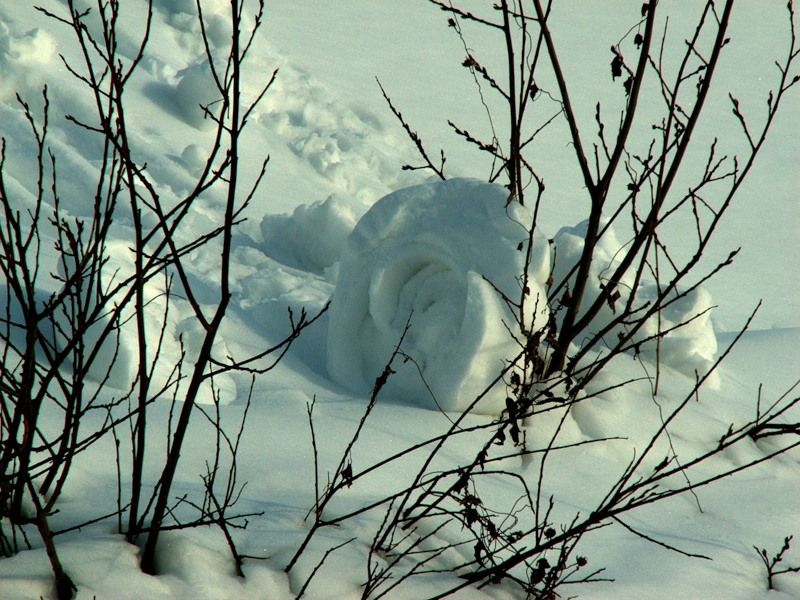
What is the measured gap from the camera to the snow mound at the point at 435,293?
3.27 metres

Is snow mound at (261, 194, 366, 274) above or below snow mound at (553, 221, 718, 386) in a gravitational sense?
above

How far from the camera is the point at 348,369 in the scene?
365 cm

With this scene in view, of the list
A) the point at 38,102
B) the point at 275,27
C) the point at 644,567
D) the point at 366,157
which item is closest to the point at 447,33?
the point at 275,27

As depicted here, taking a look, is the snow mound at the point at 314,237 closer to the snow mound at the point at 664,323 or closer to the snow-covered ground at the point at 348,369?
the snow-covered ground at the point at 348,369

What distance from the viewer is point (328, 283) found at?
5.06 metres

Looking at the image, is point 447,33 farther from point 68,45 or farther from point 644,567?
point 644,567

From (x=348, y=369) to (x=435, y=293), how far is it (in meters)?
0.51

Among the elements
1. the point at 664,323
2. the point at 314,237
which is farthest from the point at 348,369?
the point at 314,237

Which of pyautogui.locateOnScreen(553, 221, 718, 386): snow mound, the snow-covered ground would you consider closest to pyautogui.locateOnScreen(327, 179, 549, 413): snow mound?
the snow-covered ground

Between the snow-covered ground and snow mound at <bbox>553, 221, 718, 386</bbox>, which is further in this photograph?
snow mound at <bbox>553, 221, 718, 386</bbox>

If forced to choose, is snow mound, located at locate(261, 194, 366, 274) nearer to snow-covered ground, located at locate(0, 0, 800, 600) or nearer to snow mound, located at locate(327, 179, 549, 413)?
snow-covered ground, located at locate(0, 0, 800, 600)

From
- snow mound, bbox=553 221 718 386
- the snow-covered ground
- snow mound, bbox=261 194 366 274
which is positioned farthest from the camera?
snow mound, bbox=261 194 366 274

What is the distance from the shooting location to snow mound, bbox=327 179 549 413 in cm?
327

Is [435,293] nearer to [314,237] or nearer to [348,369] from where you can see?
[348,369]
